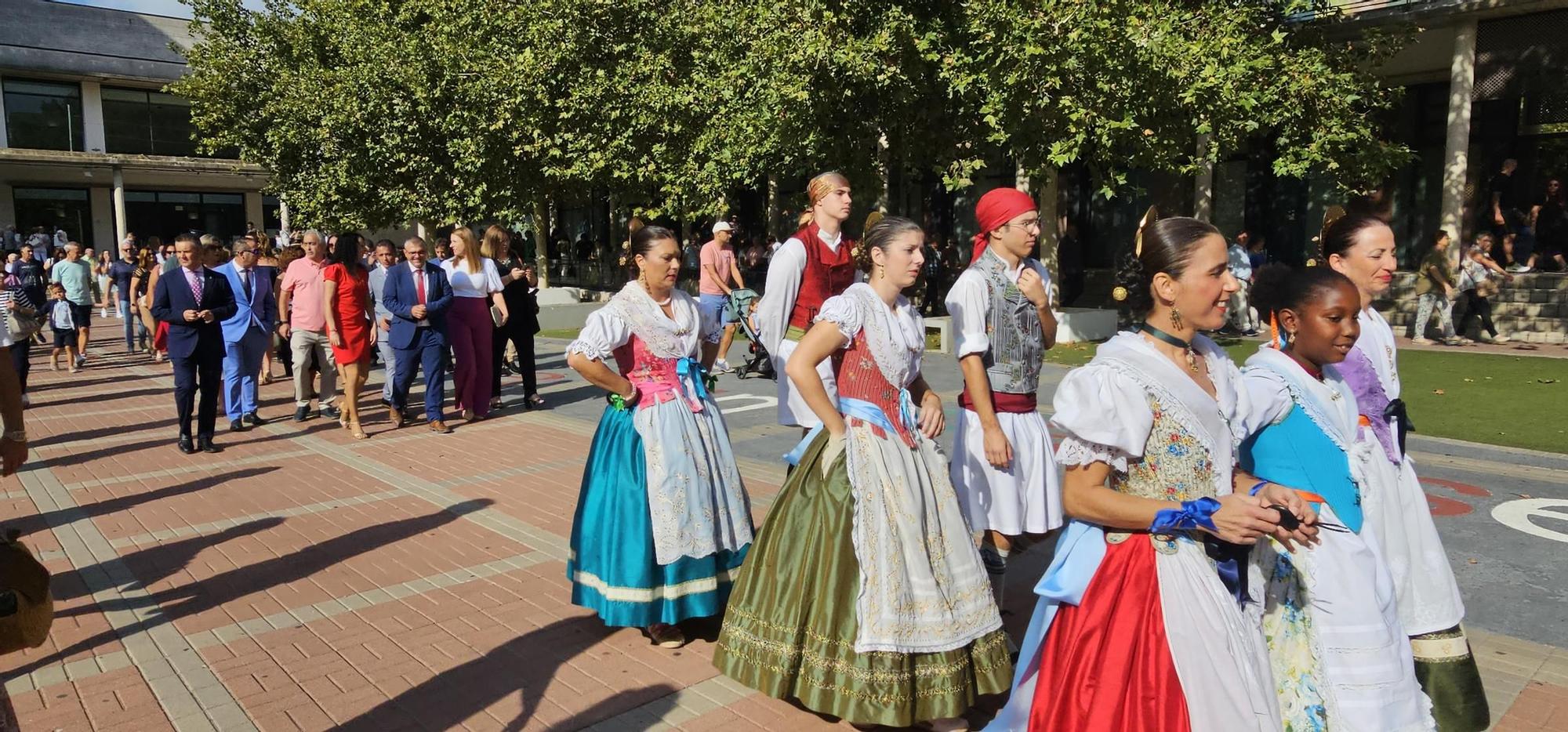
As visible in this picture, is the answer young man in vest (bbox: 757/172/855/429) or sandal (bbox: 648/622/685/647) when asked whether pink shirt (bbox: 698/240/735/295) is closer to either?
young man in vest (bbox: 757/172/855/429)

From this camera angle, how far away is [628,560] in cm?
444

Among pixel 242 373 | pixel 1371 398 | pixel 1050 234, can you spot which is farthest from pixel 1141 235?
pixel 1050 234

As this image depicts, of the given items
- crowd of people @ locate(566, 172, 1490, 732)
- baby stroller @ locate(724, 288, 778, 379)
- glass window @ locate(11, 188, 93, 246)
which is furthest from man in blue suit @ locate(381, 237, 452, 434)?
glass window @ locate(11, 188, 93, 246)

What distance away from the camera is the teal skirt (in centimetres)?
443

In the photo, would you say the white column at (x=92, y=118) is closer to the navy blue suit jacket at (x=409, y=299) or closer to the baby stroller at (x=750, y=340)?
the baby stroller at (x=750, y=340)

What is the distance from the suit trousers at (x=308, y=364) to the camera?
34.2 feet

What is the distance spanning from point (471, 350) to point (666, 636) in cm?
642

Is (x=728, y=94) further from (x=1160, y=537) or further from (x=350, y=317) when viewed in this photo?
(x=1160, y=537)

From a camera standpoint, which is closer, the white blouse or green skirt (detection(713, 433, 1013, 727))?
green skirt (detection(713, 433, 1013, 727))

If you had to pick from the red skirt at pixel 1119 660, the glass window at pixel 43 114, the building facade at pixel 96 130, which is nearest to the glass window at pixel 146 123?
the building facade at pixel 96 130

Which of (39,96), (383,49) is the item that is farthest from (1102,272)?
(39,96)

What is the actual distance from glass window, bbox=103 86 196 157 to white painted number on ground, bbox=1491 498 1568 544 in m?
40.6

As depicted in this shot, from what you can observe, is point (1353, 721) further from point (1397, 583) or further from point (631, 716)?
point (631, 716)

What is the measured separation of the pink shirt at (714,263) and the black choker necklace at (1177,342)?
31.1 feet
